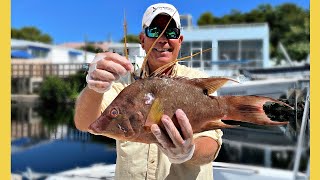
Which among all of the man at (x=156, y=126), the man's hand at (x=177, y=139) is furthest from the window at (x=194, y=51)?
the man's hand at (x=177, y=139)

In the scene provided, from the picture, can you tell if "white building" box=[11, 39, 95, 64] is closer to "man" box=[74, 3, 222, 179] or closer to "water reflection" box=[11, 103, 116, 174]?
"water reflection" box=[11, 103, 116, 174]

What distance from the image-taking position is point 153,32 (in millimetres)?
1214

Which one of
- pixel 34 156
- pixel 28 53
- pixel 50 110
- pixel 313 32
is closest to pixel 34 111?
pixel 50 110

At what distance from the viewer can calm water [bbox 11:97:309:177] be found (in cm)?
298

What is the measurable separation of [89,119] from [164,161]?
29cm

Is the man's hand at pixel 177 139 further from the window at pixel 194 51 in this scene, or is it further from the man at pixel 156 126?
the window at pixel 194 51

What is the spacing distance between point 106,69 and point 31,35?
3014cm

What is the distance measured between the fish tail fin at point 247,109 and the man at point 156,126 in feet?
0.38

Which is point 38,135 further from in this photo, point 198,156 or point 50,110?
point 198,156

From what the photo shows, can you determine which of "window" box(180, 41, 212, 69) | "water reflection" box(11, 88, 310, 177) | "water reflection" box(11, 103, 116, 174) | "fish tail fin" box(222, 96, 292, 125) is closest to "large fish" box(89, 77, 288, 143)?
"fish tail fin" box(222, 96, 292, 125)

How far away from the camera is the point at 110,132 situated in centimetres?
102

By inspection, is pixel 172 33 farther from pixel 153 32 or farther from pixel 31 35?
pixel 31 35

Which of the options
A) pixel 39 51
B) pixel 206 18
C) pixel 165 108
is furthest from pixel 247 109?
pixel 206 18

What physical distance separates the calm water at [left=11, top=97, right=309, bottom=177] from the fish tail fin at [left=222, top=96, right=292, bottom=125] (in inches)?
29.8
